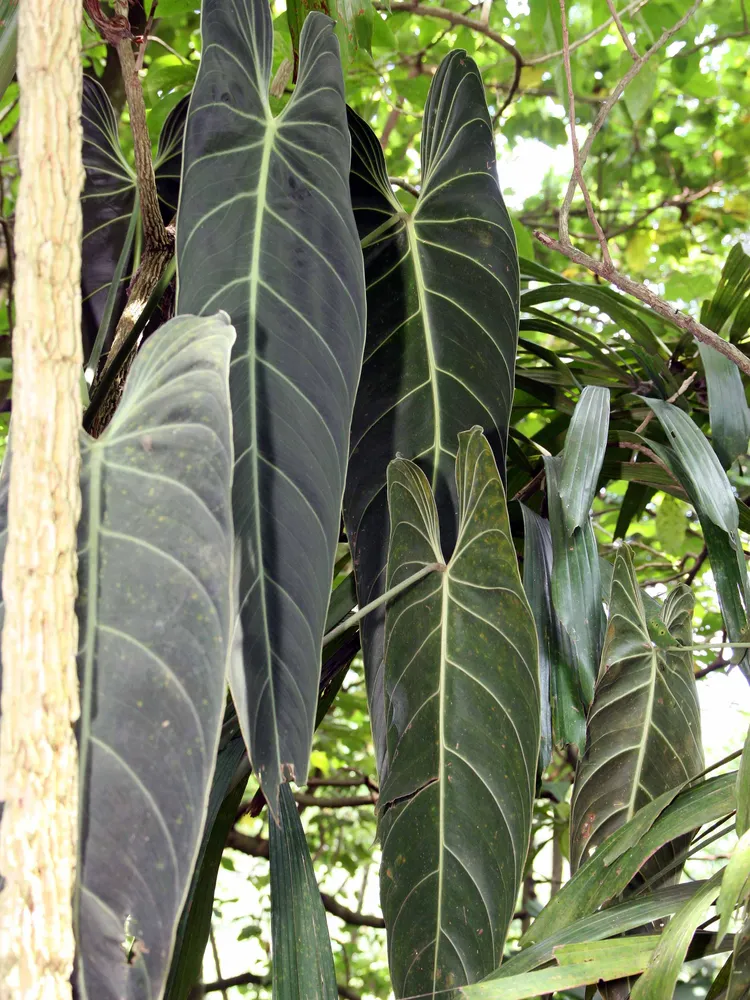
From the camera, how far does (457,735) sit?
53 centimetres

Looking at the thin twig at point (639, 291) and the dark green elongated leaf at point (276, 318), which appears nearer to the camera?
the dark green elongated leaf at point (276, 318)

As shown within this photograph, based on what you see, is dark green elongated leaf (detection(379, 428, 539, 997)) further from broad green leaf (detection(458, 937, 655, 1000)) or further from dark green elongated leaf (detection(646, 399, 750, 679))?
dark green elongated leaf (detection(646, 399, 750, 679))

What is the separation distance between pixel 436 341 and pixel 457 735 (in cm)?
29

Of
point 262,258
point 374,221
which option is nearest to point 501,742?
point 262,258

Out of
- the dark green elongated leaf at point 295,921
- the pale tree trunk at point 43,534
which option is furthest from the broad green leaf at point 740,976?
the pale tree trunk at point 43,534

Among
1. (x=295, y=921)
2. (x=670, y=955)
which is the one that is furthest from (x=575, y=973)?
(x=295, y=921)

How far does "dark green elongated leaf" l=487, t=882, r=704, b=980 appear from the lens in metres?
0.47

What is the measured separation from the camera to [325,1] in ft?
2.40

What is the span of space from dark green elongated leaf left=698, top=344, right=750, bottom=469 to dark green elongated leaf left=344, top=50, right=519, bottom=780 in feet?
0.90

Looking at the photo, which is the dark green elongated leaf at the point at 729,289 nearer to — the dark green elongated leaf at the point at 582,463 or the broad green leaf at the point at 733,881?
the dark green elongated leaf at the point at 582,463

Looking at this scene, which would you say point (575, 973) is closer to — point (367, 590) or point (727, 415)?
point (367, 590)

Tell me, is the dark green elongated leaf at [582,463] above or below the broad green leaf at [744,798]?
above

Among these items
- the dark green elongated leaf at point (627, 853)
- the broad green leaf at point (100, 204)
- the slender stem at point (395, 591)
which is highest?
the broad green leaf at point (100, 204)

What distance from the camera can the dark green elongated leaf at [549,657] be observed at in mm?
657
